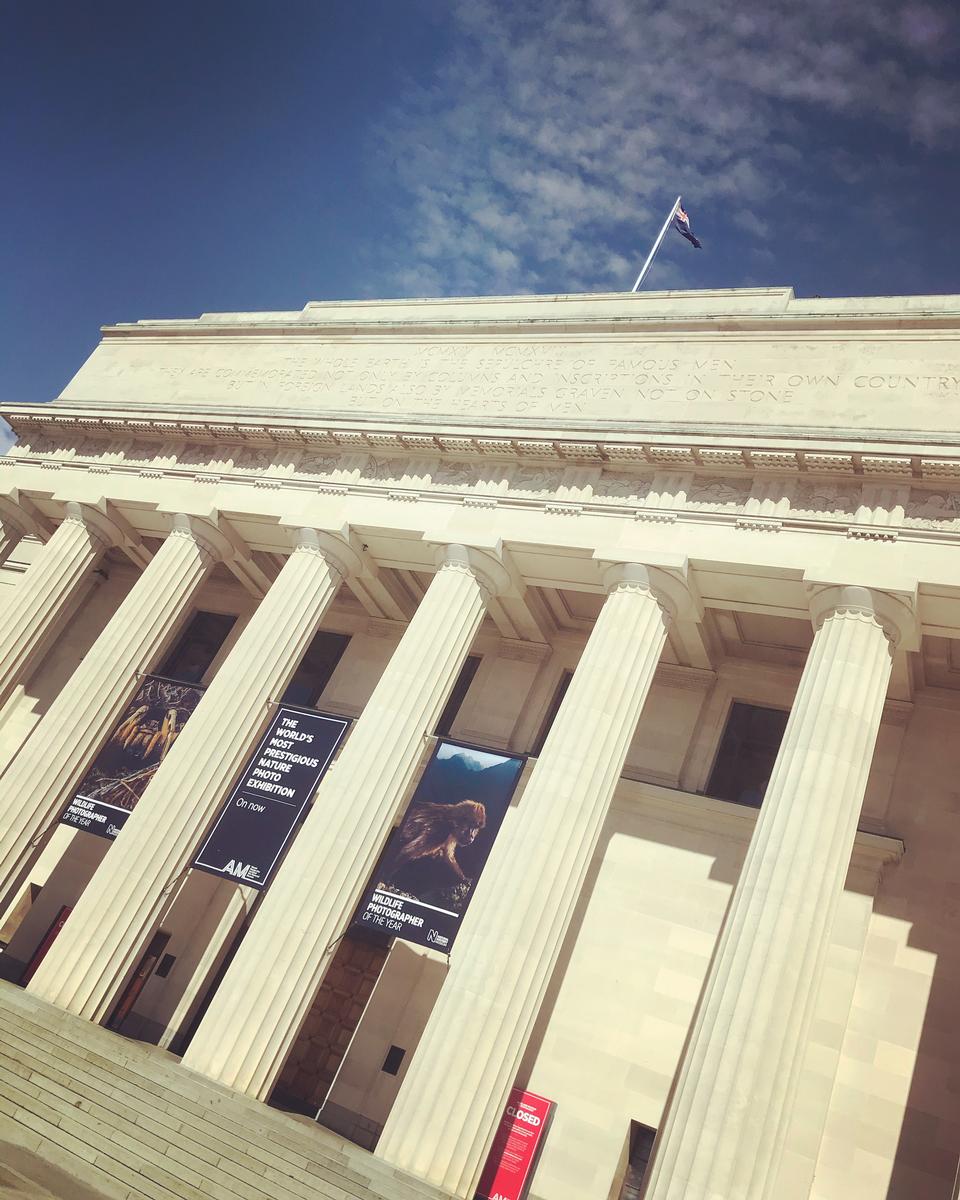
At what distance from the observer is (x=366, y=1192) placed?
10.2 metres

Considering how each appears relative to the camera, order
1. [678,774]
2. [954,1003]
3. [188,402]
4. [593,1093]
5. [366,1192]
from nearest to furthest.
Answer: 1. [366,1192]
2. [954,1003]
3. [593,1093]
4. [678,774]
5. [188,402]

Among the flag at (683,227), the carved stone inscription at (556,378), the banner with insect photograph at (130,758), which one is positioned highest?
the flag at (683,227)

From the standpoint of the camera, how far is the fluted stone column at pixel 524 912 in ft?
36.8

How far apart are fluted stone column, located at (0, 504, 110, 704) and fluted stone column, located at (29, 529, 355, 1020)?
6005mm

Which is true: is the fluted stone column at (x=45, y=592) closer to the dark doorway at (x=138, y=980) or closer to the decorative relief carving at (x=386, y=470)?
the dark doorway at (x=138, y=980)

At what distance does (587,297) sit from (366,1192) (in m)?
17.9

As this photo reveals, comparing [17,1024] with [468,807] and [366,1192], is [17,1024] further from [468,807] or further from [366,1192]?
[468,807]

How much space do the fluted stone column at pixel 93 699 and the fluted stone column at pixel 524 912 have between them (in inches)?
351

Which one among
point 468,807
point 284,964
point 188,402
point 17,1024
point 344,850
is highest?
point 188,402

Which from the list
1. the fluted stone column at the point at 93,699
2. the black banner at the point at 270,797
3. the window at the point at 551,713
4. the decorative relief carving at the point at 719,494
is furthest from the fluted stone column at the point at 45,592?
the decorative relief carving at the point at 719,494

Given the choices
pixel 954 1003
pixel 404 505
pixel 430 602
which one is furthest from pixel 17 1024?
pixel 954 1003

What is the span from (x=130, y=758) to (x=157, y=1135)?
7.71 meters

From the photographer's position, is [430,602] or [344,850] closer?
[344,850]

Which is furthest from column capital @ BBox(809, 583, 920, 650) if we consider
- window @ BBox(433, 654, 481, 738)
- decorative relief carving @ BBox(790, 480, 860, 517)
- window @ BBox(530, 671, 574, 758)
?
window @ BBox(433, 654, 481, 738)
